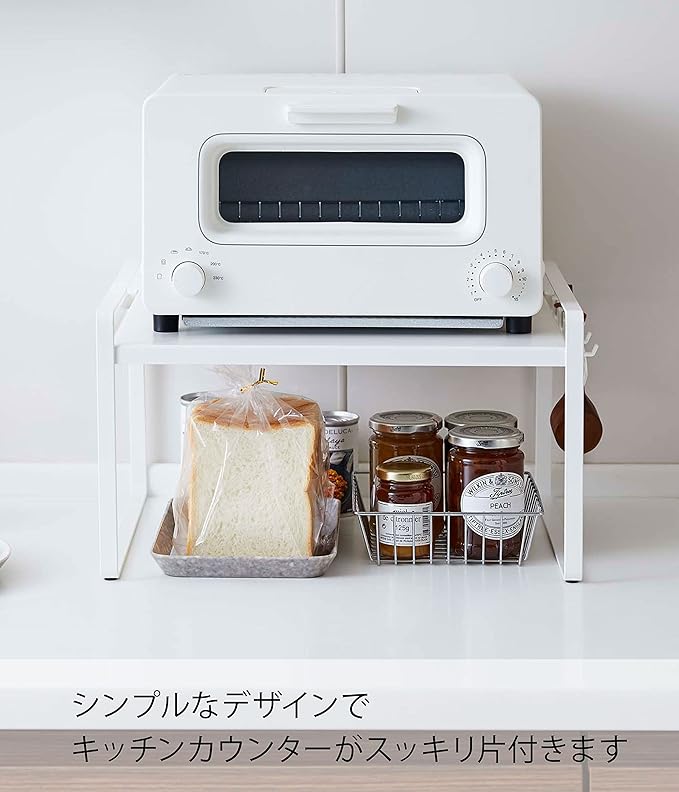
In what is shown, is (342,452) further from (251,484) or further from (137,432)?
(137,432)

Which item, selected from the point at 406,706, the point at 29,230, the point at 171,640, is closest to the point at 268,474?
the point at 171,640

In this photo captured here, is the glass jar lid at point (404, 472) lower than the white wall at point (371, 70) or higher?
lower

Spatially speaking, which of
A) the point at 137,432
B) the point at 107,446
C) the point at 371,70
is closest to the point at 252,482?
the point at 107,446

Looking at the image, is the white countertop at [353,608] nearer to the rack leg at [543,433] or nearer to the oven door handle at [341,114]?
the rack leg at [543,433]

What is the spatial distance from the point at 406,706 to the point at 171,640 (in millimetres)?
246

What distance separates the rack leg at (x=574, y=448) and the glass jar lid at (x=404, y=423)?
0.18 m

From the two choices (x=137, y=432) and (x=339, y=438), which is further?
(x=137, y=432)

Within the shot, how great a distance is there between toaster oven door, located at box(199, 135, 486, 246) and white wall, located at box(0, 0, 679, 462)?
1.01ft

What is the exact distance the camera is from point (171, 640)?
1.03 m

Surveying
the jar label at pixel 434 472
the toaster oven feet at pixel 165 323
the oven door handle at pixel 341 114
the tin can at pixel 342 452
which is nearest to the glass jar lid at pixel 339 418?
the tin can at pixel 342 452

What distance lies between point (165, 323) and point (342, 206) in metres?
0.23

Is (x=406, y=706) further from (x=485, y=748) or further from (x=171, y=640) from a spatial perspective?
(x=171, y=640)

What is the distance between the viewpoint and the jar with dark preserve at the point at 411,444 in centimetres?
126

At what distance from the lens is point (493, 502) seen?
1205 mm
